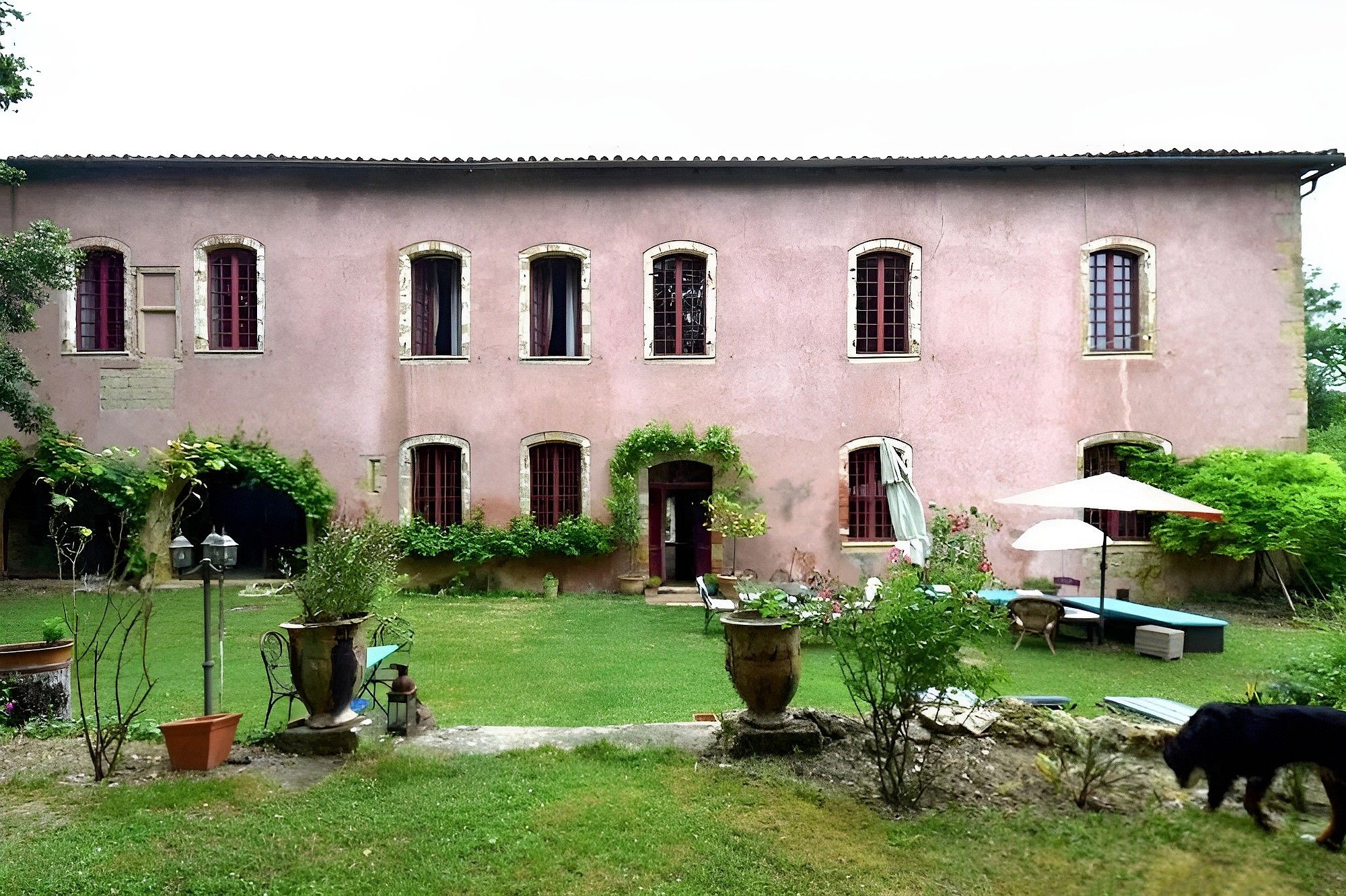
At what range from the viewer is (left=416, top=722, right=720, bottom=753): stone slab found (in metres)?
4.87

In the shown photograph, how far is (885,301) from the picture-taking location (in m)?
13.1

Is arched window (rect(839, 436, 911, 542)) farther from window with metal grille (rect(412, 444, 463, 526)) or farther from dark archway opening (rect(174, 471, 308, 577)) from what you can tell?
dark archway opening (rect(174, 471, 308, 577))

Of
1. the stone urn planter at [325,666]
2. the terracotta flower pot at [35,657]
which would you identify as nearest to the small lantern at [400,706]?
the stone urn planter at [325,666]

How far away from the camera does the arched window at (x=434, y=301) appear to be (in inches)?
512

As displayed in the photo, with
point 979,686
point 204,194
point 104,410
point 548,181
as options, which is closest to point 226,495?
point 104,410

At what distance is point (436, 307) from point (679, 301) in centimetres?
423

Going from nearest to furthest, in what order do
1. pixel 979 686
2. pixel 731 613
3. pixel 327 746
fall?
pixel 979 686 → pixel 327 746 → pixel 731 613

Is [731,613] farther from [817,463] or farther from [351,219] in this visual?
[351,219]

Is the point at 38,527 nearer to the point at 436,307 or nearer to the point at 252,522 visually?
the point at 252,522

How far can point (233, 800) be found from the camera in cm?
404

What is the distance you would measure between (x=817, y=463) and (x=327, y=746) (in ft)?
31.1

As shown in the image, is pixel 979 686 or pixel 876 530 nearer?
pixel 979 686

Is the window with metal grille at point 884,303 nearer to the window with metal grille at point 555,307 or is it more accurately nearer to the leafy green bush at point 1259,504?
the leafy green bush at point 1259,504

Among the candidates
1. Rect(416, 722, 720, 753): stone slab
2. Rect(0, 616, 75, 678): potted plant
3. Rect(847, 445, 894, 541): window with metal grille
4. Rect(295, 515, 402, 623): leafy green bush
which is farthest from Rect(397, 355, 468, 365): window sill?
Rect(416, 722, 720, 753): stone slab
